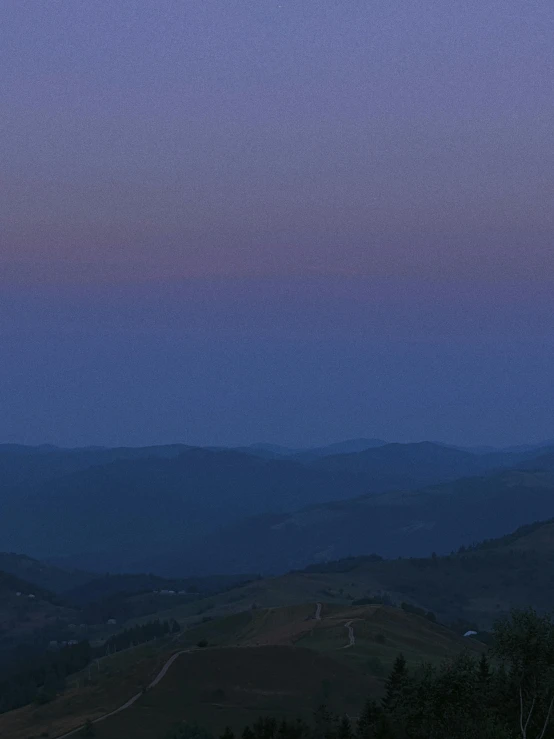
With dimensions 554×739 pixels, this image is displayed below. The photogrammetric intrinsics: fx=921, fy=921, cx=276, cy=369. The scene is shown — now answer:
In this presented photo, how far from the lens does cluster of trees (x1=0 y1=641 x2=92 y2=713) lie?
12885 cm

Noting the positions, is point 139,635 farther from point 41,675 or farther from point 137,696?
point 137,696

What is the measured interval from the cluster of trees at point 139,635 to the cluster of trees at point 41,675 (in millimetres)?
7975

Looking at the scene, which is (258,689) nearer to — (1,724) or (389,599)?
(1,724)

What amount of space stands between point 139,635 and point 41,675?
2985cm

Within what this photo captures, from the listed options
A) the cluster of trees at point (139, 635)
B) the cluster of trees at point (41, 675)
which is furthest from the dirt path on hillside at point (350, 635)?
the cluster of trees at point (139, 635)

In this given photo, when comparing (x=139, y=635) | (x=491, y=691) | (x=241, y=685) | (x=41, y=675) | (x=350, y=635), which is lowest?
(x=41, y=675)

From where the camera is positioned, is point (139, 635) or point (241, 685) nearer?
point (241, 685)

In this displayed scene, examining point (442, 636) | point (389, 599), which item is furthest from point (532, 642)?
point (389, 599)

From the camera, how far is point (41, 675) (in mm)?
146625

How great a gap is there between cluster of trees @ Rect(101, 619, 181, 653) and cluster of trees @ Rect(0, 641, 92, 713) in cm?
797

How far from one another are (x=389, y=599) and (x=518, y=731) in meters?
147

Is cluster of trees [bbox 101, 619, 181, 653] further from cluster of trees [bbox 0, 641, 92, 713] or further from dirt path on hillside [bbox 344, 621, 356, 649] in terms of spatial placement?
dirt path on hillside [bbox 344, 621, 356, 649]

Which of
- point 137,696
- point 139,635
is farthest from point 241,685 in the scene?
point 139,635

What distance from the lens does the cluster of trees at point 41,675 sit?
129 metres
